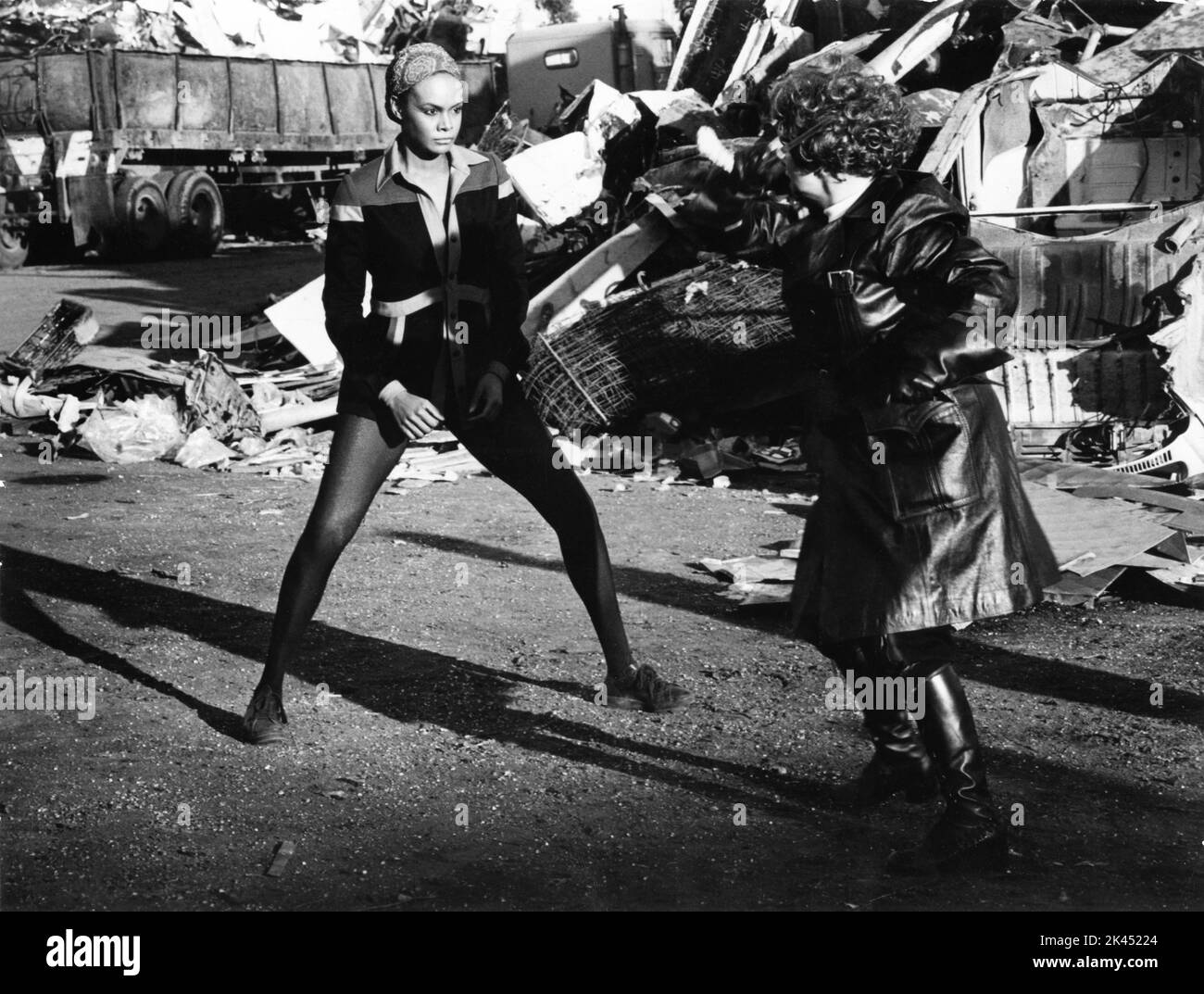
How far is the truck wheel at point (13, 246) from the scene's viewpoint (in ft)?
67.9

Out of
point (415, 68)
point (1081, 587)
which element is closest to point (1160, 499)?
point (1081, 587)

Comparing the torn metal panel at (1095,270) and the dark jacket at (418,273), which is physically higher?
the dark jacket at (418,273)

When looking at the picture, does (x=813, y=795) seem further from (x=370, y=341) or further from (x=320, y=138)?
(x=320, y=138)

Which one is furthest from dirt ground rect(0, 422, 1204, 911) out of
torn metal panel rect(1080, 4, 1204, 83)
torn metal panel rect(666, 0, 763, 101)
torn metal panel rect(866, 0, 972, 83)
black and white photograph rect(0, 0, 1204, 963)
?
torn metal panel rect(666, 0, 763, 101)

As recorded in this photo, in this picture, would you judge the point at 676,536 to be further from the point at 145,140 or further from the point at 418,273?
the point at 145,140

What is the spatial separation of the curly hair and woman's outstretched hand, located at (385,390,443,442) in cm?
130

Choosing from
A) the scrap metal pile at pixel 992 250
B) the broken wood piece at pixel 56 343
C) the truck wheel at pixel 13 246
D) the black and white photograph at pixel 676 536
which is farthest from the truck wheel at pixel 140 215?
the scrap metal pile at pixel 992 250

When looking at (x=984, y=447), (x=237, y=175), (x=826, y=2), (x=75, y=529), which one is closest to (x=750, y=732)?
(x=984, y=447)

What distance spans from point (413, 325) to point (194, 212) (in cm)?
1907

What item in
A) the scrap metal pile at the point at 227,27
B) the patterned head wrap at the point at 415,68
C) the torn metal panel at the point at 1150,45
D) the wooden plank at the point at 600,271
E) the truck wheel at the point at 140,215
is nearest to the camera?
the patterned head wrap at the point at 415,68

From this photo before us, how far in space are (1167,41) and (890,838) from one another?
745 centimetres

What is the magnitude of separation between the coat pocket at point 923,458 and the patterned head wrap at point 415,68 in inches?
60.6

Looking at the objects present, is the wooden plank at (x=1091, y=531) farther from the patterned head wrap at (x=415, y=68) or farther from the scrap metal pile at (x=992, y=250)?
the patterned head wrap at (x=415, y=68)

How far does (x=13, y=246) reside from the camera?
20906 millimetres
